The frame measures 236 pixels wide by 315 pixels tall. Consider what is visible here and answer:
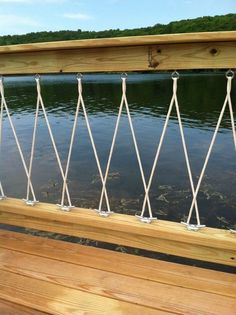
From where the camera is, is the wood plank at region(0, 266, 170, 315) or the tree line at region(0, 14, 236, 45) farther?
the tree line at region(0, 14, 236, 45)

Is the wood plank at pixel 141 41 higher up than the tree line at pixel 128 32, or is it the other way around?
the tree line at pixel 128 32

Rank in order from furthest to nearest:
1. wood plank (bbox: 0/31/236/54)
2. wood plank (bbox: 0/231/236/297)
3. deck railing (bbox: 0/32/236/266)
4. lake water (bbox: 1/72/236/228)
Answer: lake water (bbox: 1/72/236/228), wood plank (bbox: 0/231/236/297), deck railing (bbox: 0/32/236/266), wood plank (bbox: 0/31/236/54)

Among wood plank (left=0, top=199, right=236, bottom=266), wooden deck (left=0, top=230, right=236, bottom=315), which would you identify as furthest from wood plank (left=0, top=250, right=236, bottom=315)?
wood plank (left=0, top=199, right=236, bottom=266)

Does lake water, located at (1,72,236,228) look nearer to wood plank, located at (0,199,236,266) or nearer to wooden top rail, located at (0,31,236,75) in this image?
wood plank, located at (0,199,236,266)

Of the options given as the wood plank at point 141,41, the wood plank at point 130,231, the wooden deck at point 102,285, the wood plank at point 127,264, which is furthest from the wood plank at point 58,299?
the wood plank at point 141,41

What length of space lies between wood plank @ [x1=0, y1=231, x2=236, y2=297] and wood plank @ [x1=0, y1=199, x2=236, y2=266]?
9 centimetres

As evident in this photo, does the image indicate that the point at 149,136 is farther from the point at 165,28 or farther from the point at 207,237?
the point at 165,28

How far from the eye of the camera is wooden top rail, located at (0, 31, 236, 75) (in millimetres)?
1817

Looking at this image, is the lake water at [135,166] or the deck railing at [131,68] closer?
the deck railing at [131,68]

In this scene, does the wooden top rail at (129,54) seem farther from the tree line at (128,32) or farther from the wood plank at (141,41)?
the tree line at (128,32)

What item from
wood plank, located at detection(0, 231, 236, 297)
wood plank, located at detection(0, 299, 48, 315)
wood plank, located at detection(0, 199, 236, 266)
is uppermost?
wood plank, located at detection(0, 199, 236, 266)

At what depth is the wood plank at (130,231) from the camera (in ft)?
7.06

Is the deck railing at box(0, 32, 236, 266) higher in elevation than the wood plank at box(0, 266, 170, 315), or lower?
higher

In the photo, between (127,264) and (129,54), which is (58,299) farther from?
(129,54)
